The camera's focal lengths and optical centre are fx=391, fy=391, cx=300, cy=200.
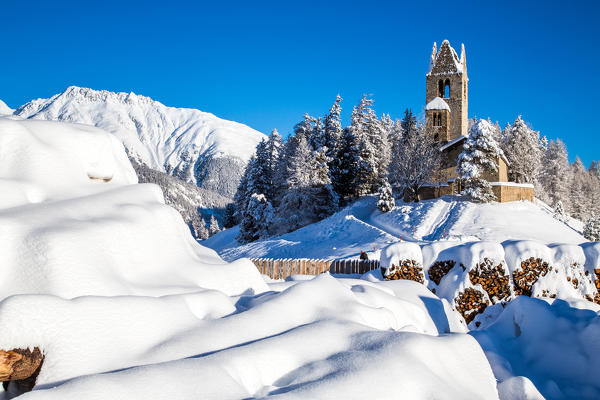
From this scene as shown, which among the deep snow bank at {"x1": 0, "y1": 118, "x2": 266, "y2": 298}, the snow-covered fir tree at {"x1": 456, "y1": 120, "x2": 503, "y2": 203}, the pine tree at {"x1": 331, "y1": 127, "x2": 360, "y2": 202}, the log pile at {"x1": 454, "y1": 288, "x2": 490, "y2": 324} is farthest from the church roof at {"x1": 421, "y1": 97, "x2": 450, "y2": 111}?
the deep snow bank at {"x1": 0, "y1": 118, "x2": 266, "y2": 298}

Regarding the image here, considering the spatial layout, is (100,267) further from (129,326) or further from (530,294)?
(530,294)

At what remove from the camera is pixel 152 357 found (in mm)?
2430

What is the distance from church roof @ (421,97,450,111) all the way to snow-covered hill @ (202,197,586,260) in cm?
1554

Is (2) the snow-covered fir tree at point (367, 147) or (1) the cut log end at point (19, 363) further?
(2) the snow-covered fir tree at point (367, 147)

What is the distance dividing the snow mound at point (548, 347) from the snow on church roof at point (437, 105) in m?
39.4

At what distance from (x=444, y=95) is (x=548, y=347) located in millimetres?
44137

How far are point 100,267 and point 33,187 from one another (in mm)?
1090

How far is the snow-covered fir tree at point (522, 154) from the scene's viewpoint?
48125mm

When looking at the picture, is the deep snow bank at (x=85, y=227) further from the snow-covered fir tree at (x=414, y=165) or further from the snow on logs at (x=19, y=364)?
the snow-covered fir tree at (x=414, y=165)

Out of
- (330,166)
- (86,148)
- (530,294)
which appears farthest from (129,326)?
(330,166)

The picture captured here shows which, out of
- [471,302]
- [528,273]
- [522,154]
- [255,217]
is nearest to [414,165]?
[255,217]

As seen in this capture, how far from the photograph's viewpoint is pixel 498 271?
26.3 feet

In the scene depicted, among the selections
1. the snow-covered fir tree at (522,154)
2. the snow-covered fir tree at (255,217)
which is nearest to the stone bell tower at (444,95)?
the snow-covered fir tree at (522,154)

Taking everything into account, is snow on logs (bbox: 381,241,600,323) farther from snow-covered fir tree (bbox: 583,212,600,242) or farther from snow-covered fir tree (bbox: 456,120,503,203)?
snow-covered fir tree (bbox: 583,212,600,242)
